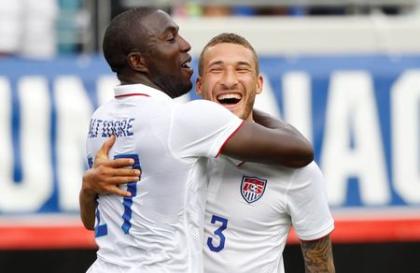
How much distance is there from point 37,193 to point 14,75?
2.52ft

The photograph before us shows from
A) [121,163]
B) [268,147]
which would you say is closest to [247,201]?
[268,147]

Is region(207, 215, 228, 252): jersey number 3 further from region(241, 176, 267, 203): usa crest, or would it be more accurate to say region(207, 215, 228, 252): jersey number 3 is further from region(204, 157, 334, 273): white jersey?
region(241, 176, 267, 203): usa crest

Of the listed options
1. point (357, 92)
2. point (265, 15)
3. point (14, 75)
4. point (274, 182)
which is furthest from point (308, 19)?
point (274, 182)

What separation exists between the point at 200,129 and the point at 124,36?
48 centimetres

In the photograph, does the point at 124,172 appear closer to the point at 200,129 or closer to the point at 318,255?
the point at 200,129

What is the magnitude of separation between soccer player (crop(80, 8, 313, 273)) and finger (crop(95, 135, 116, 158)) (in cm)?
2

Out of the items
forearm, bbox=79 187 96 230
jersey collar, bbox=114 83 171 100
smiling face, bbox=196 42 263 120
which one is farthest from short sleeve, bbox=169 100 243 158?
forearm, bbox=79 187 96 230

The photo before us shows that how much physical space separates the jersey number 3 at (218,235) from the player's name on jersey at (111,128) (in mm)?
477

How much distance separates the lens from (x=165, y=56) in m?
4.32

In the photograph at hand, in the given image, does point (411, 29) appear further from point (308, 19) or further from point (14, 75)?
point (14, 75)

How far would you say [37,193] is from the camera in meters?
7.35

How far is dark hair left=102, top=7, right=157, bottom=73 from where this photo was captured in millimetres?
4297

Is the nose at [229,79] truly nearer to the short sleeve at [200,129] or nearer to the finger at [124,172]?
the short sleeve at [200,129]

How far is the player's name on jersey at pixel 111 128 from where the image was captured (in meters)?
4.23
